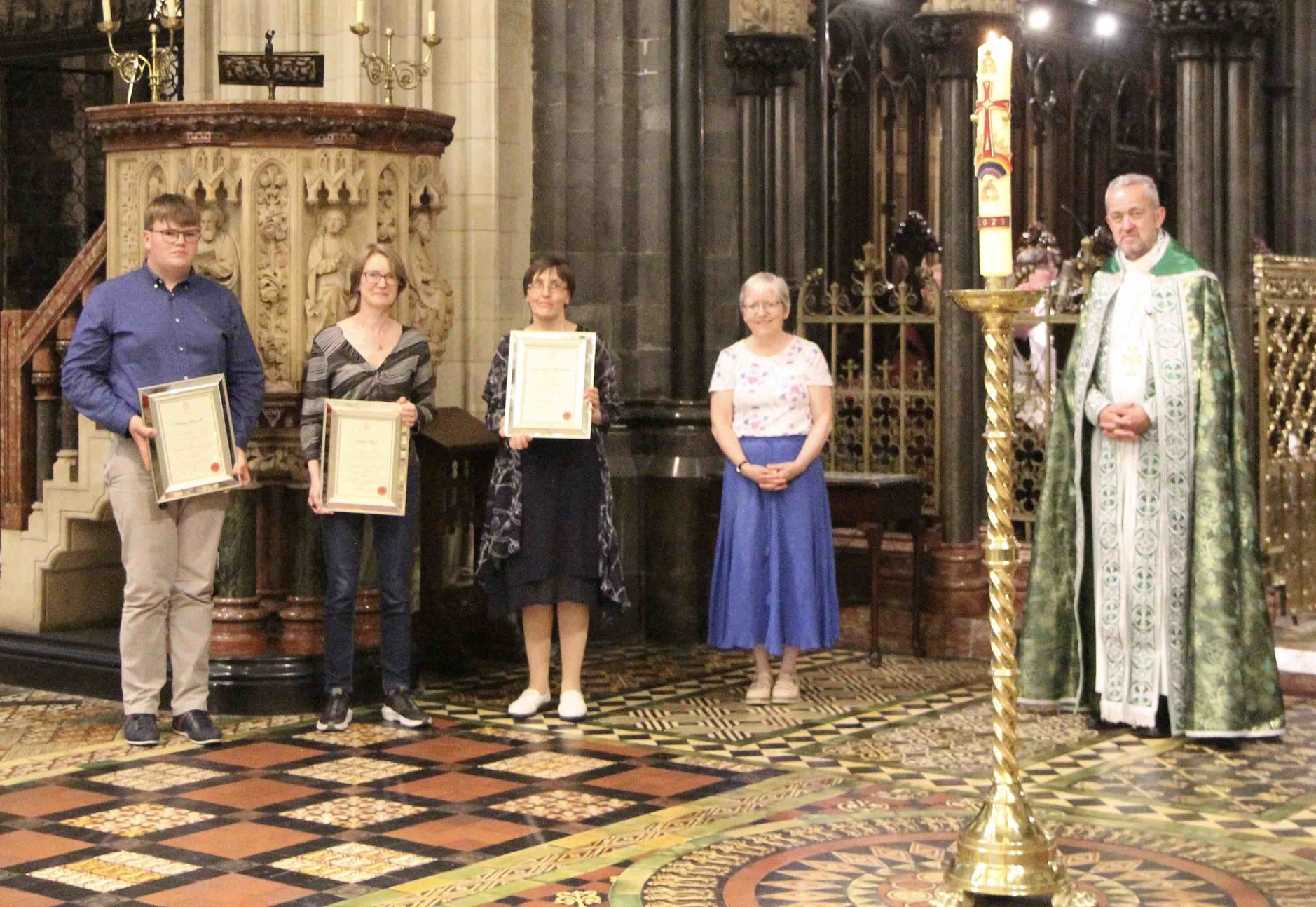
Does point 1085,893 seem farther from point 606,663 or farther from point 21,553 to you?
point 21,553

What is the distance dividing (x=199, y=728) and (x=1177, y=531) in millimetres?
3366

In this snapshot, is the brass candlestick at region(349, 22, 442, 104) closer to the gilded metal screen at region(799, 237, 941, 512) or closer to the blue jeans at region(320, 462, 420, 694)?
the blue jeans at region(320, 462, 420, 694)

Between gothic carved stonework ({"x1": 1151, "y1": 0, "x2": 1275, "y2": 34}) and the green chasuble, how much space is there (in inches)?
57.6

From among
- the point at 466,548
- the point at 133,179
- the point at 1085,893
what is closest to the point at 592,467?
the point at 466,548

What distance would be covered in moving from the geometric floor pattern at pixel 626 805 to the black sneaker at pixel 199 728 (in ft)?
0.31

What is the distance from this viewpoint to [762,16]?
A: 973 cm

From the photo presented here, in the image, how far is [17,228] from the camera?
13.3 m

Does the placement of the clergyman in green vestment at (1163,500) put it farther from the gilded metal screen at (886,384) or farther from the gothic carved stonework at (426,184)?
the gothic carved stonework at (426,184)

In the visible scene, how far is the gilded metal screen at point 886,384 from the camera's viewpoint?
957 cm

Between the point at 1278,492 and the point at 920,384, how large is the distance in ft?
5.65

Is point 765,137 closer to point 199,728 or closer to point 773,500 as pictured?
point 773,500

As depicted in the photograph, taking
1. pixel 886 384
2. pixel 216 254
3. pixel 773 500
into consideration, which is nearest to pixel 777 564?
pixel 773 500

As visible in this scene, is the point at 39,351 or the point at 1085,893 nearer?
the point at 1085,893

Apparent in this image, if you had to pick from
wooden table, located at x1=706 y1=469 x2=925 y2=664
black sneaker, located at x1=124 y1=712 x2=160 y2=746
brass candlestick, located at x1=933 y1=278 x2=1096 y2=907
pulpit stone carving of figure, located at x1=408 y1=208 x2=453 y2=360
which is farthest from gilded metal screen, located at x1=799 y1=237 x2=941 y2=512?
brass candlestick, located at x1=933 y1=278 x2=1096 y2=907
